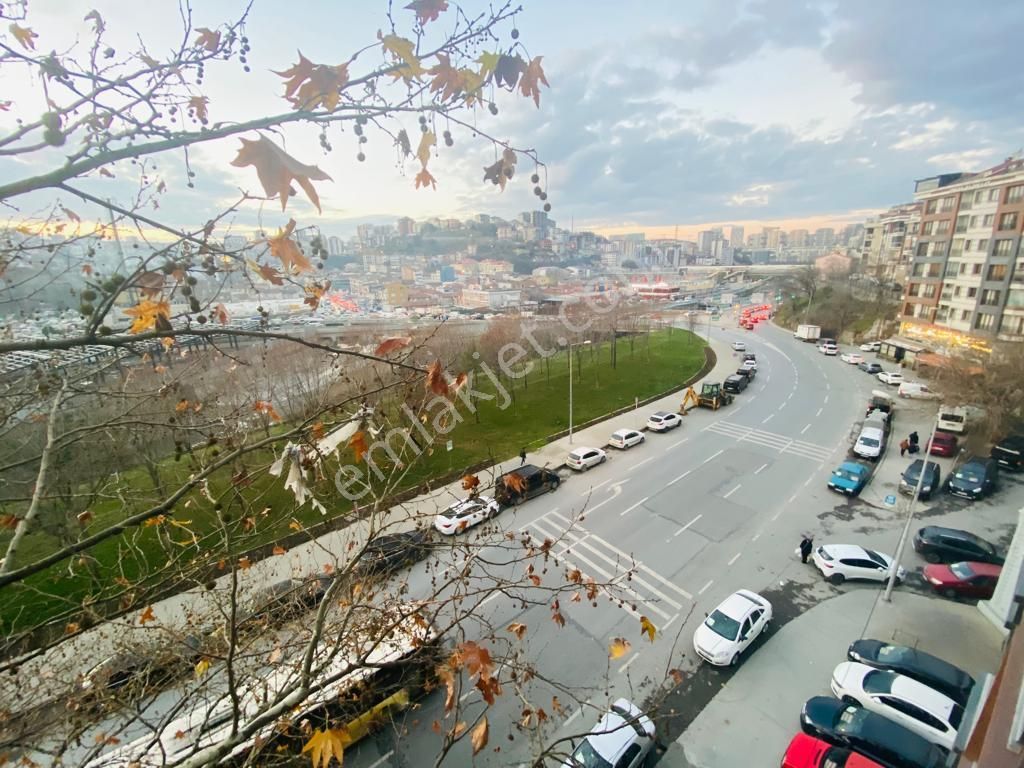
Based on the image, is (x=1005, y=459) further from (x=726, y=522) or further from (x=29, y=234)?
(x=29, y=234)

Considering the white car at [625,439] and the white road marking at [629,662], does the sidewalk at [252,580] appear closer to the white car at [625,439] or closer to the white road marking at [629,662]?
the white car at [625,439]

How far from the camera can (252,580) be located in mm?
8281

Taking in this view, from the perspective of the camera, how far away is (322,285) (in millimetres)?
2893

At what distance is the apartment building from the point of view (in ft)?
76.8

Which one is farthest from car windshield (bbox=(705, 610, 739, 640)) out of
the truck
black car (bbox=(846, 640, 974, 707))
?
the truck

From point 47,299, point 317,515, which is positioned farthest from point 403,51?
point 317,515

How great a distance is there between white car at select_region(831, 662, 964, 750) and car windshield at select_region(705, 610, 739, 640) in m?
1.61

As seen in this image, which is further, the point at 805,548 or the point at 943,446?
the point at 943,446

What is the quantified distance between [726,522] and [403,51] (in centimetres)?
1354

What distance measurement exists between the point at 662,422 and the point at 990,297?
21.3 m

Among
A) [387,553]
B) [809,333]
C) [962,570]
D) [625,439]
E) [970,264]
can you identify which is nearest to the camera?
[387,553]

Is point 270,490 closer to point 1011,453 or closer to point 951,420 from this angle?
point 1011,453

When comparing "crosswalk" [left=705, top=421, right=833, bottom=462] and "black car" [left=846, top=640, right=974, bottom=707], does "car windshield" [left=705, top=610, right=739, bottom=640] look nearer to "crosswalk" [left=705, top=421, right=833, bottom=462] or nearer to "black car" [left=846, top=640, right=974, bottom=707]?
"black car" [left=846, top=640, right=974, bottom=707]

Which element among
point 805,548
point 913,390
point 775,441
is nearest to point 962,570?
point 805,548
